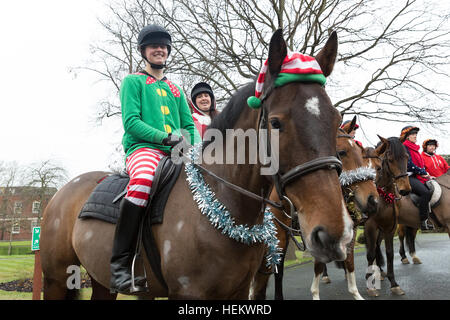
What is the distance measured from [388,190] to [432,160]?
10.8 ft

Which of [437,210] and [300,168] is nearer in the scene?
[300,168]

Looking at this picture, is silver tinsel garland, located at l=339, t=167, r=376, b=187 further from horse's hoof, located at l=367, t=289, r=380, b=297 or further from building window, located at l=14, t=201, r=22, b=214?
building window, located at l=14, t=201, r=22, b=214

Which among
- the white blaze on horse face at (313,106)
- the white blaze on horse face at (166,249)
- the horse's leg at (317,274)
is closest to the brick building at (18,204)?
the horse's leg at (317,274)

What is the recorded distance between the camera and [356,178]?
5.89 m

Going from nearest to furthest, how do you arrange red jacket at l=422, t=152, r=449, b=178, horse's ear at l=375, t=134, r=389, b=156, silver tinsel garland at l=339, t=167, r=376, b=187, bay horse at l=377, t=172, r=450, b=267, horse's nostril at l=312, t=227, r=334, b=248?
horse's nostril at l=312, t=227, r=334, b=248
silver tinsel garland at l=339, t=167, r=376, b=187
horse's ear at l=375, t=134, r=389, b=156
bay horse at l=377, t=172, r=450, b=267
red jacket at l=422, t=152, r=449, b=178

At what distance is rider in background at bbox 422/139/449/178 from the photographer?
9.78 meters

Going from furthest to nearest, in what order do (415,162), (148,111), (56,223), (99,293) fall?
(415,162), (99,293), (56,223), (148,111)

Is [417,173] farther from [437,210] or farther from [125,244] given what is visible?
[125,244]

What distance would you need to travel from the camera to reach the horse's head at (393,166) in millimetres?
7680

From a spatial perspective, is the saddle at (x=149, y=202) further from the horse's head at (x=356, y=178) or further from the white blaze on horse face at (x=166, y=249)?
the horse's head at (x=356, y=178)

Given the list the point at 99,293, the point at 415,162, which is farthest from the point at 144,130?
the point at 415,162

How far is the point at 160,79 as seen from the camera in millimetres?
2990

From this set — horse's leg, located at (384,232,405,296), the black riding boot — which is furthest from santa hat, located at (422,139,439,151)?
the black riding boot
